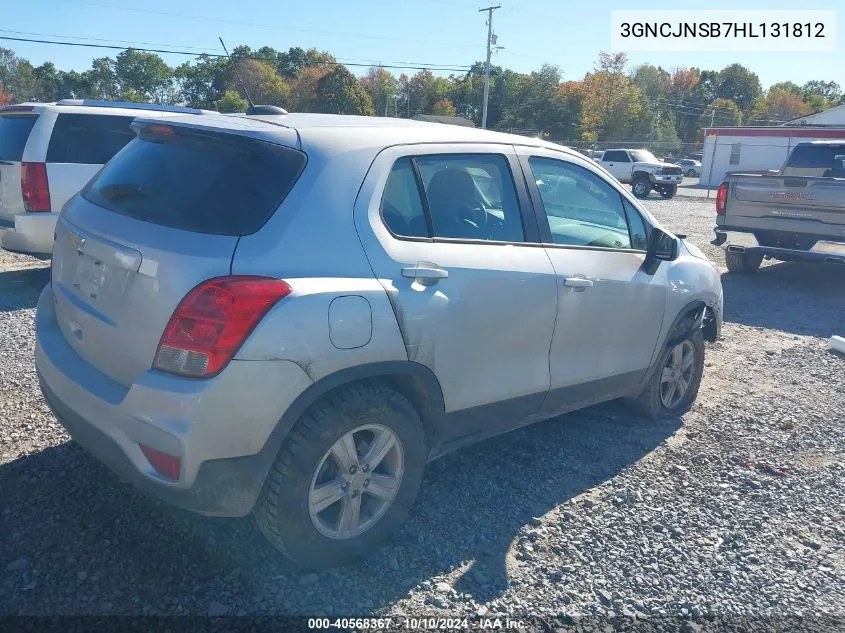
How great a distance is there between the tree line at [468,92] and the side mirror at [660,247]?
48.7m

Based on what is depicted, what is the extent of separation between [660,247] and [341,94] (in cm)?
5493

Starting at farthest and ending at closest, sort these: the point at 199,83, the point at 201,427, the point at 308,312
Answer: the point at 199,83
the point at 308,312
the point at 201,427

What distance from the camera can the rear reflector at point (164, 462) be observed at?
2.56 metres

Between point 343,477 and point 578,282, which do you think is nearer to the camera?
point 343,477

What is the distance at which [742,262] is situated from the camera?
10805mm

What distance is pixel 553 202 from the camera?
12.9 feet

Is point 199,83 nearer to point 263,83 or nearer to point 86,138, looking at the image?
point 263,83

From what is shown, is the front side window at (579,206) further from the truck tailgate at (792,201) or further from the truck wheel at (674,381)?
the truck tailgate at (792,201)

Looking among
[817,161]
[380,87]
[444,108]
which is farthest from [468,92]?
[817,161]

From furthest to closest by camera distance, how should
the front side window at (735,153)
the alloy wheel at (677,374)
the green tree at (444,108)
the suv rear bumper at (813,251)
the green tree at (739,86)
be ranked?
the green tree at (739,86), the green tree at (444,108), the front side window at (735,153), the suv rear bumper at (813,251), the alloy wheel at (677,374)

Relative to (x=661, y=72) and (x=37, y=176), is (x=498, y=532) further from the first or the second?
(x=661, y=72)

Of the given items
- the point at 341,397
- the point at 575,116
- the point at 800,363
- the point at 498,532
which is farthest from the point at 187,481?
the point at 575,116

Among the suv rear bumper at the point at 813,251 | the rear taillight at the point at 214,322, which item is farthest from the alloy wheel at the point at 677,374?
the suv rear bumper at the point at 813,251

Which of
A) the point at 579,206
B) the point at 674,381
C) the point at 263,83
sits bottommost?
the point at 674,381
